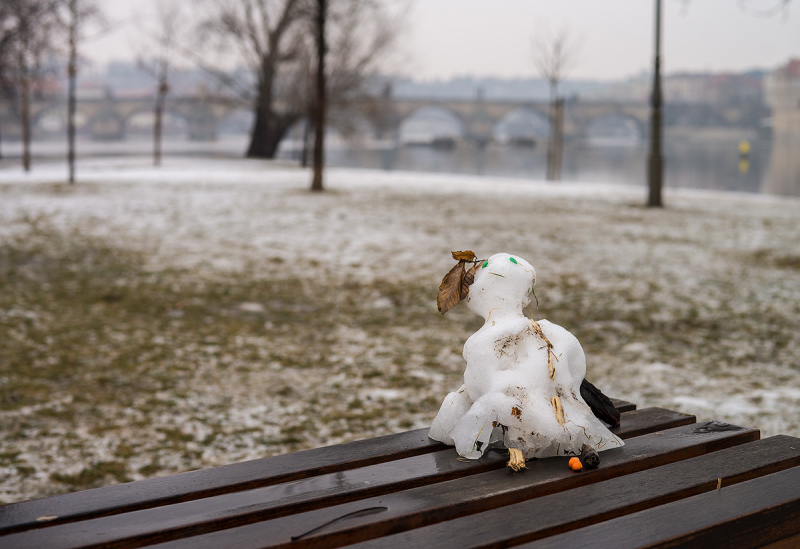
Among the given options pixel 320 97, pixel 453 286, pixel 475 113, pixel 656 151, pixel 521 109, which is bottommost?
pixel 453 286

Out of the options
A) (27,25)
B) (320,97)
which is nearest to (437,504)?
(27,25)

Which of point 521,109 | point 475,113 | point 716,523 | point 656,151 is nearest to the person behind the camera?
point 716,523

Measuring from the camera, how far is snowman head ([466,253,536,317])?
75.0 inches

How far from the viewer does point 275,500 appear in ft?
5.27

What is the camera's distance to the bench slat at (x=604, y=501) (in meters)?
1.42

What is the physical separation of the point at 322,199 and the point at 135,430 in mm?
9630

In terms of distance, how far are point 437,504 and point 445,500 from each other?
0.03 meters

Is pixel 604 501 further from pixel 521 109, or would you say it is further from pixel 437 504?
pixel 521 109

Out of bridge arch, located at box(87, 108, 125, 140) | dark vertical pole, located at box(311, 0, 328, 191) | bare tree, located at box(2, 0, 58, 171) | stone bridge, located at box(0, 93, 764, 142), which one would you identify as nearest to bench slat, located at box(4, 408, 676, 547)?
bare tree, located at box(2, 0, 58, 171)

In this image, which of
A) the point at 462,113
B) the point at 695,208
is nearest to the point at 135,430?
the point at 695,208

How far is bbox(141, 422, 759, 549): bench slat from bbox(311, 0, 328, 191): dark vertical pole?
1285cm

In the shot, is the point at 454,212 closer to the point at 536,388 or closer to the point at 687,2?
the point at 687,2

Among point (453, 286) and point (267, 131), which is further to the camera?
point (267, 131)

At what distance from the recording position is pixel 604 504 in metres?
1.59
